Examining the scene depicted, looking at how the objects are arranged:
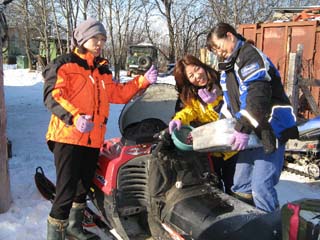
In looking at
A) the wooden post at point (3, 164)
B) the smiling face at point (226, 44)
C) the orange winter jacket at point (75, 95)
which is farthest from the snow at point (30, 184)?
the smiling face at point (226, 44)

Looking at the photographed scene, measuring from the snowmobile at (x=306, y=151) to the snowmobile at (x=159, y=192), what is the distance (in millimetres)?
1975

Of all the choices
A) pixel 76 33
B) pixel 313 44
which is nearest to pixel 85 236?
pixel 76 33

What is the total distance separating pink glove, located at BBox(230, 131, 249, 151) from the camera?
2.49 meters

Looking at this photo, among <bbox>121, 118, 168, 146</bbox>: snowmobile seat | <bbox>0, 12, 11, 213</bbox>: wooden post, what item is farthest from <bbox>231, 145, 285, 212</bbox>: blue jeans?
<bbox>0, 12, 11, 213</bbox>: wooden post

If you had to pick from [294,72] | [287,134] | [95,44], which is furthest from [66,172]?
[294,72]

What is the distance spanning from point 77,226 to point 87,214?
0.29 m

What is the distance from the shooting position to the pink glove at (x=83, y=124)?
8.76 feet

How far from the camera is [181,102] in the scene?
129 inches

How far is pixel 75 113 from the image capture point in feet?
8.91

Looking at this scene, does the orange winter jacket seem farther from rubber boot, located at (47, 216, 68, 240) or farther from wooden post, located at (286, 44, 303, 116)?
wooden post, located at (286, 44, 303, 116)

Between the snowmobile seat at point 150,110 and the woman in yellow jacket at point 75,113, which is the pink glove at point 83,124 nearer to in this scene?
the woman in yellow jacket at point 75,113

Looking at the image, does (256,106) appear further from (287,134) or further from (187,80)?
(187,80)

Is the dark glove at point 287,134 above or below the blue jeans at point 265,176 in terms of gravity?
above

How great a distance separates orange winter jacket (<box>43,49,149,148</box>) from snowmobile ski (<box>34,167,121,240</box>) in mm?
733
